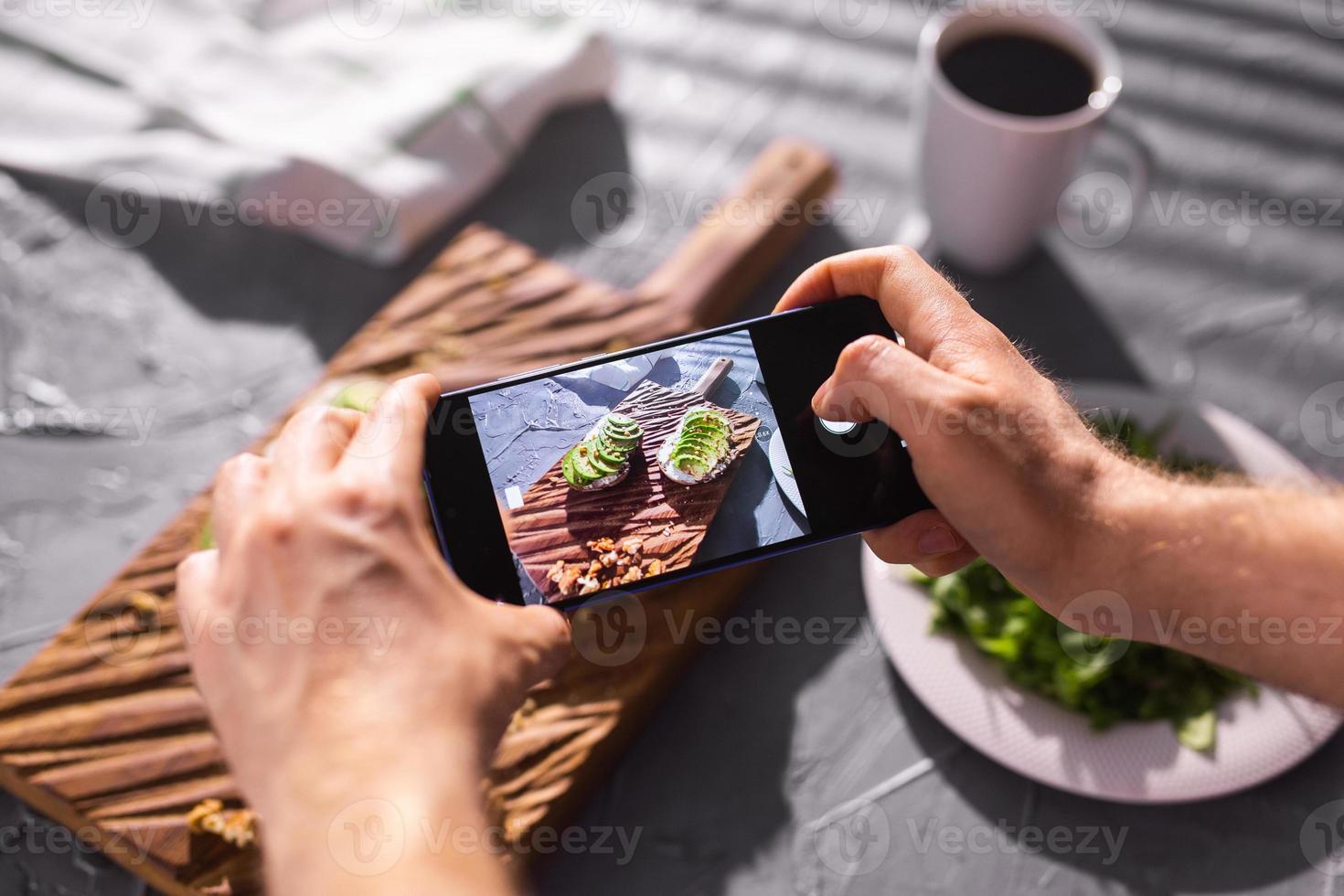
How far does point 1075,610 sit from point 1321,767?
284 mm

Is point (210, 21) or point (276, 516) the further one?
point (210, 21)

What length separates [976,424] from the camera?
478 mm

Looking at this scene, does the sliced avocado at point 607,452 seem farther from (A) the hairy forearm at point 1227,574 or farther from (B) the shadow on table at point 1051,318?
(B) the shadow on table at point 1051,318

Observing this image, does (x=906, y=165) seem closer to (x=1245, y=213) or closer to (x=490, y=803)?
(x=1245, y=213)

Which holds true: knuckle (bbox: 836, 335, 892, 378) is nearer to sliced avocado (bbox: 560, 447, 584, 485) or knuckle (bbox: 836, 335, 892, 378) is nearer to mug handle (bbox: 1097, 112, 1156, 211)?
sliced avocado (bbox: 560, 447, 584, 485)

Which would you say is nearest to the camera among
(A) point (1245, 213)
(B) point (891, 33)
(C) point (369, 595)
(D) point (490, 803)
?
(C) point (369, 595)

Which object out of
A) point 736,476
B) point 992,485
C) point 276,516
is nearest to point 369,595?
point 276,516

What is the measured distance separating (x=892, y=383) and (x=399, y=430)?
246mm

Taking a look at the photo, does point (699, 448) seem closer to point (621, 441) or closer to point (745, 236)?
point (621, 441)

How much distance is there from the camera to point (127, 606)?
0.67 m

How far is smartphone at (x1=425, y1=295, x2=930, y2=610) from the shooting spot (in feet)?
1.68

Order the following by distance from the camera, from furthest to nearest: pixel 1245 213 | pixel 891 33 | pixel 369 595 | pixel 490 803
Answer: pixel 891 33, pixel 1245 213, pixel 490 803, pixel 369 595

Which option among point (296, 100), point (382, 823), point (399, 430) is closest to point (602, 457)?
point (399, 430)

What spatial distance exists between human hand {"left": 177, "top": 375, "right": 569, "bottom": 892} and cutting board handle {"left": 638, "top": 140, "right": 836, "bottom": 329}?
334mm
